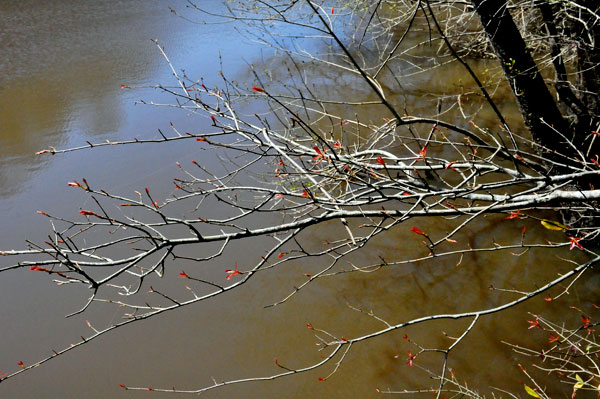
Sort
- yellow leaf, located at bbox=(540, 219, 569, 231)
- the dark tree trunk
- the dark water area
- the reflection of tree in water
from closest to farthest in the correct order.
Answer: yellow leaf, located at bbox=(540, 219, 569, 231)
the dark water area
the dark tree trunk
the reflection of tree in water

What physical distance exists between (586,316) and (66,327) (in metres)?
3.68

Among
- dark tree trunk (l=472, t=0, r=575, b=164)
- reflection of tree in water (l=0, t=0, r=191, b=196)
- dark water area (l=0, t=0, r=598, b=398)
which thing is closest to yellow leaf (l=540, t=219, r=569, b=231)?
dark water area (l=0, t=0, r=598, b=398)

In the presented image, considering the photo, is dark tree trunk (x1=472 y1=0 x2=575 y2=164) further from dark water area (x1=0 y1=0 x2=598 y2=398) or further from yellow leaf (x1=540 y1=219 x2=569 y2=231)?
yellow leaf (x1=540 y1=219 x2=569 y2=231)

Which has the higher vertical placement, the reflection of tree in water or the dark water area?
the reflection of tree in water

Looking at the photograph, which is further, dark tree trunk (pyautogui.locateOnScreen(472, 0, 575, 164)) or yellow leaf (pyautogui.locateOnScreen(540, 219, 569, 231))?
dark tree trunk (pyautogui.locateOnScreen(472, 0, 575, 164))

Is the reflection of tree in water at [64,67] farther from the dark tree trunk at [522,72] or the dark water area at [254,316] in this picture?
the dark tree trunk at [522,72]

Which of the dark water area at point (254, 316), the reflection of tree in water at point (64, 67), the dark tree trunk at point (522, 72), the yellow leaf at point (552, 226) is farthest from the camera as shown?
the reflection of tree in water at point (64, 67)

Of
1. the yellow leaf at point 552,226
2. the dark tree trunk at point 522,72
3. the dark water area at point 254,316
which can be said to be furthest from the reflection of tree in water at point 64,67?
the yellow leaf at point 552,226

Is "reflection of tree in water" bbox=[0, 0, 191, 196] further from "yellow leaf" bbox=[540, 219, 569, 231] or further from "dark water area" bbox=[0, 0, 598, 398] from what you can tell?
"yellow leaf" bbox=[540, 219, 569, 231]

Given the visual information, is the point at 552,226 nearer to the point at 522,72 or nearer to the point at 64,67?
the point at 522,72

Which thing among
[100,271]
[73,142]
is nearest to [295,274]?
[100,271]

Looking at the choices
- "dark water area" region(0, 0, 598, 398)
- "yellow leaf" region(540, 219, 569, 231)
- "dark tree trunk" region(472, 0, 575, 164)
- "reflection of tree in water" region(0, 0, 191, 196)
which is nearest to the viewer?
"yellow leaf" region(540, 219, 569, 231)

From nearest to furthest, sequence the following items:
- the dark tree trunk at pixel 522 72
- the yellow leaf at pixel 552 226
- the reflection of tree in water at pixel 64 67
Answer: the yellow leaf at pixel 552 226
the dark tree trunk at pixel 522 72
the reflection of tree in water at pixel 64 67

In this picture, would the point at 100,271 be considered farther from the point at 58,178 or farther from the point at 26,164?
the point at 26,164
